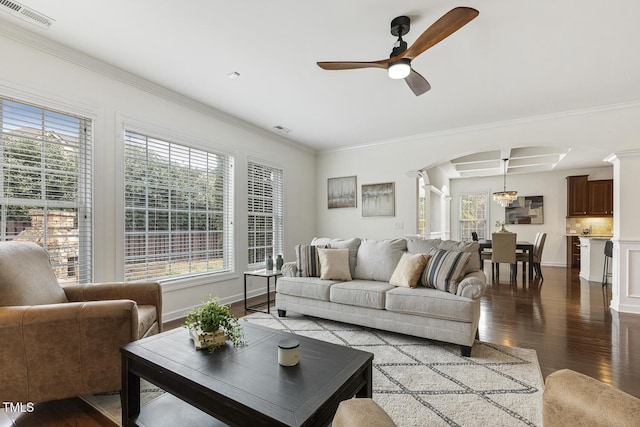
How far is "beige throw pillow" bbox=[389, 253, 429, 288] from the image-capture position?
3104 millimetres

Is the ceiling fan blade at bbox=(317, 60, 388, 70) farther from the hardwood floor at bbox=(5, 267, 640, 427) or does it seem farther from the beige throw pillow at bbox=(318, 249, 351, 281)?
the hardwood floor at bbox=(5, 267, 640, 427)

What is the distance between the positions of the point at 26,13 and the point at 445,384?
4.05 meters

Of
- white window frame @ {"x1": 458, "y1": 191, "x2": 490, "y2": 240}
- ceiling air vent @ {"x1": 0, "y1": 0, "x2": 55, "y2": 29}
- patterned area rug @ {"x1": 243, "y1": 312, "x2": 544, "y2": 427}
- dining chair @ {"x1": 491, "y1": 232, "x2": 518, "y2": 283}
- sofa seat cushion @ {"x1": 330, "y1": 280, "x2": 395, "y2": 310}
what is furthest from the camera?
white window frame @ {"x1": 458, "y1": 191, "x2": 490, "y2": 240}

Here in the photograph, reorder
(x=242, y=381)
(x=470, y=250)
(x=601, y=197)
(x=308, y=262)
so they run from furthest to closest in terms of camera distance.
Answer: (x=601, y=197)
(x=308, y=262)
(x=470, y=250)
(x=242, y=381)

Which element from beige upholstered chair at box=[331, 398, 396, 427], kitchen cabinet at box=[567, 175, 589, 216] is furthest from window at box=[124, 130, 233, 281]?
kitchen cabinet at box=[567, 175, 589, 216]

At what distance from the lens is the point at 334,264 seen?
362cm

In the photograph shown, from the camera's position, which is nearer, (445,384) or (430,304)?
(445,384)

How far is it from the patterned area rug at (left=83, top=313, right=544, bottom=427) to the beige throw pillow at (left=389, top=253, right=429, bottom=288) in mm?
537

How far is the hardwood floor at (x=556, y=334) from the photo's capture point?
183cm

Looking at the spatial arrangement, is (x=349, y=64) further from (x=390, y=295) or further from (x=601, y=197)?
(x=601, y=197)

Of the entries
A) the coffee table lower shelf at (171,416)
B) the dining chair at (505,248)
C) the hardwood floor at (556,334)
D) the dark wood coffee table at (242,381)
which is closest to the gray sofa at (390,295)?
the hardwood floor at (556,334)

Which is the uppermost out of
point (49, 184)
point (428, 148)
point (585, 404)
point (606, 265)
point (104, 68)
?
point (104, 68)

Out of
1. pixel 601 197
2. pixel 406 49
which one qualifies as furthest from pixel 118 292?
pixel 601 197

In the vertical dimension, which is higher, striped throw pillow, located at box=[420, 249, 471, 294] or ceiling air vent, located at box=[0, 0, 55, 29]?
ceiling air vent, located at box=[0, 0, 55, 29]
